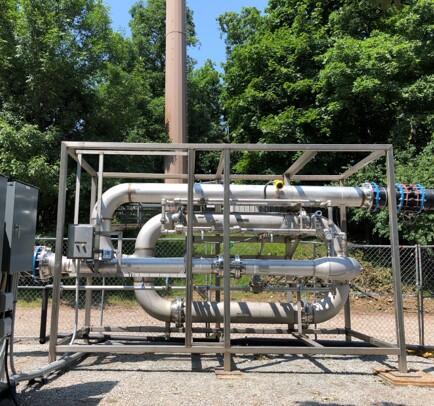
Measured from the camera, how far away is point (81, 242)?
6316 mm

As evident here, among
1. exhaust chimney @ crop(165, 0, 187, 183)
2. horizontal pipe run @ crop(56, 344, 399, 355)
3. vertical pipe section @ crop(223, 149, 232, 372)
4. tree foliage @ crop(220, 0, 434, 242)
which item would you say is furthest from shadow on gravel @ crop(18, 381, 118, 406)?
exhaust chimney @ crop(165, 0, 187, 183)

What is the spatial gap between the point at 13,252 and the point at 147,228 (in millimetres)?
2678

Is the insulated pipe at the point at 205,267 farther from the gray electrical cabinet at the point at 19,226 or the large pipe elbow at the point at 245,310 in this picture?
the gray electrical cabinet at the point at 19,226

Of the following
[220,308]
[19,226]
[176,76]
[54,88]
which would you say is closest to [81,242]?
[19,226]

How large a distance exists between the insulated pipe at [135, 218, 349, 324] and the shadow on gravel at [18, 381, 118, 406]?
1.74m

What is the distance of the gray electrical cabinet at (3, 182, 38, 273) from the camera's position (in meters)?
4.54

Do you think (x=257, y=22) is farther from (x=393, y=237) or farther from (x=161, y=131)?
(x=393, y=237)

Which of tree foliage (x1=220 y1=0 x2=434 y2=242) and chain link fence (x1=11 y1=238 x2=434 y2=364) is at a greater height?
tree foliage (x1=220 y1=0 x2=434 y2=242)

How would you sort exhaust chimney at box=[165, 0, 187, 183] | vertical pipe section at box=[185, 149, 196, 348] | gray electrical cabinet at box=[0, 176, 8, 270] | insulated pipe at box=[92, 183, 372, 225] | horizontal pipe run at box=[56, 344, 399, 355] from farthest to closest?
exhaust chimney at box=[165, 0, 187, 183] → insulated pipe at box=[92, 183, 372, 225] → vertical pipe section at box=[185, 149, 196, 348] → horizontal pipe run at box=[56, 344, 399, 355] → gray electrical cabinet at box=[0, 176, 8, 270]

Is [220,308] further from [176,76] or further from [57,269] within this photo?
[176,76]

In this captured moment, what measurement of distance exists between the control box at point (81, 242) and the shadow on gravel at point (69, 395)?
5.44ft

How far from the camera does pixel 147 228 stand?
705 centimetres

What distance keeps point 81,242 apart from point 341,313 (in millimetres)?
8197

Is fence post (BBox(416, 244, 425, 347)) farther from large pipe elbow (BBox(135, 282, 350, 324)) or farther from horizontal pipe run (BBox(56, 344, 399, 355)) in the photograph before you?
horizontal pipe run (BBox(56, 344, 399, 355))
